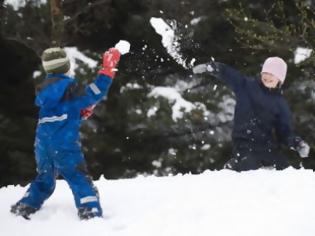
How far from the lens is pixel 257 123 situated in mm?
5324

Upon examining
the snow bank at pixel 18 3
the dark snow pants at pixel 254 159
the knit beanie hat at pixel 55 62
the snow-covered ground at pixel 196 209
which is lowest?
the snow-covered ground at pixel 196 209

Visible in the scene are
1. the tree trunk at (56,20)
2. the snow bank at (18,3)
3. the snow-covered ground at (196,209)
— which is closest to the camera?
the snow-covered ground at (196,209)

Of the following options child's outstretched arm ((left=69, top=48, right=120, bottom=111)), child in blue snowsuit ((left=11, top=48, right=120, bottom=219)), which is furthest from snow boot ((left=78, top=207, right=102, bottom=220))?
child's outstretched arm ((left=69, top=48, right=120, bottom=111))

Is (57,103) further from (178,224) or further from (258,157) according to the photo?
(258,157)

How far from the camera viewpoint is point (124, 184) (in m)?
5.13

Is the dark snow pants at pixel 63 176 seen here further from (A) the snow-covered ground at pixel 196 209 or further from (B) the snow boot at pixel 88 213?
(A) the snow-covered ground at pixel 196 209

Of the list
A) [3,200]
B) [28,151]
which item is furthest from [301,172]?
[28,151]

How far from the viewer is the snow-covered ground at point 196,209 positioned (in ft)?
12.0

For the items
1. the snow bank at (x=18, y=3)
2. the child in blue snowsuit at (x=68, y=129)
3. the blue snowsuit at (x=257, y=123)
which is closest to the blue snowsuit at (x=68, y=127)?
the child in blue snowsuit at (x=68, y=129)

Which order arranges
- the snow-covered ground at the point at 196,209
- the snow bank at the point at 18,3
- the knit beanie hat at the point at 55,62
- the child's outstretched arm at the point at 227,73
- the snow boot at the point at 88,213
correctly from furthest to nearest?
the snow bank at the point at 18,3, the child's outstretched arm at the point at 227,73, the knit beanie hat at the point at 55,62, the snow boot at the point at 88,213, the snow-covered ground at the point at 196,209

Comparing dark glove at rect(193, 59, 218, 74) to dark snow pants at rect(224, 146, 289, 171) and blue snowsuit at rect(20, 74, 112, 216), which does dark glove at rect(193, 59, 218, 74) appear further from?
blue snowsuit at rect(20, 74, 112, 216)

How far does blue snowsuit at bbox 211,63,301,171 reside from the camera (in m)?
5.30

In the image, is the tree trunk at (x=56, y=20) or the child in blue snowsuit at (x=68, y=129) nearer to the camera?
the child in blue snowsuit at (x=68, y=129)

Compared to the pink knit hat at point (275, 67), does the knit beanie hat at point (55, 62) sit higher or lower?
higher
